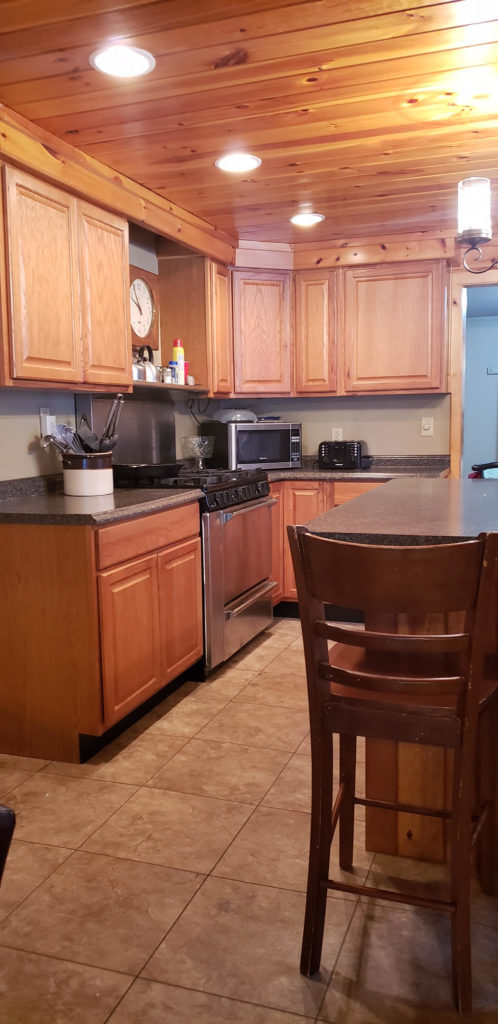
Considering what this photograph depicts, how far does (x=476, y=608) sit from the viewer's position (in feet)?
4.42

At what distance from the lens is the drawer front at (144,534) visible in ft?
8.54

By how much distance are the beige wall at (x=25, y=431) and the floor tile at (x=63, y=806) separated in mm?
1194

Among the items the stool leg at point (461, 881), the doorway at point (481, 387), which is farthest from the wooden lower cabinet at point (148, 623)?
the doorway at point (481, 387)

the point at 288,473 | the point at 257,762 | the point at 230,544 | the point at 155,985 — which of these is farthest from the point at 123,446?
the point at 155,985

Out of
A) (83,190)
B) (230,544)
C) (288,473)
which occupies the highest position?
(83,190)

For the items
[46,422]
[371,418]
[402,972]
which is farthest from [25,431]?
[371,418]

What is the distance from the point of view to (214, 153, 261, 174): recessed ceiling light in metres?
3.07

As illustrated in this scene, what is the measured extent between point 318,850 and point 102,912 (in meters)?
0.61

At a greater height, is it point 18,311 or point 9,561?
point 18,311

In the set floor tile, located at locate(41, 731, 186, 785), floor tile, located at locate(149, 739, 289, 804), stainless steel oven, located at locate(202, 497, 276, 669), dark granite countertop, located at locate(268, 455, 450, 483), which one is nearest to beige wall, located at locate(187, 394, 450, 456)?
dark granite countertop, located at locate(268, 455, 450, 483)

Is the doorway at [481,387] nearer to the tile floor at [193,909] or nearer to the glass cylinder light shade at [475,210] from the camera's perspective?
the glass cylinder light shade at [475,210]

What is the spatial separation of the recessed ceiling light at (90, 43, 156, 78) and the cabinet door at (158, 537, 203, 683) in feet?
5.43

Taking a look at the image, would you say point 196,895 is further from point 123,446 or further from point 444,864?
point 123,446

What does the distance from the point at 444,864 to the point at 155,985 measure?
815mm
